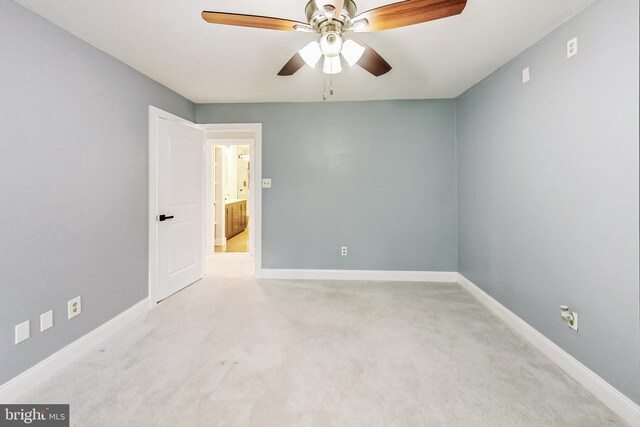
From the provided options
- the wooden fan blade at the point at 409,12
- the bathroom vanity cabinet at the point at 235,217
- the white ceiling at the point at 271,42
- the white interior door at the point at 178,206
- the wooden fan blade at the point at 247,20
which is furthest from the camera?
the bathroom vanity cabinet at the point at 235,217

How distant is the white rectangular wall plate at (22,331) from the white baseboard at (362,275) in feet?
7.51

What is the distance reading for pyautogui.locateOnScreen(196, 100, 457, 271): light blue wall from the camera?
11.7ft

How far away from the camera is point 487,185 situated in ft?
9.34

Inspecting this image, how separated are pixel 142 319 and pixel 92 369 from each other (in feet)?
2.46

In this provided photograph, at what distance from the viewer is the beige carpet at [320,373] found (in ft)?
4.90

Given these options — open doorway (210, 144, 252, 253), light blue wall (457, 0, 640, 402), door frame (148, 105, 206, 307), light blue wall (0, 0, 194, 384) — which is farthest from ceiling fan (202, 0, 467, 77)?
open doorway (210, 144, 252, 253)

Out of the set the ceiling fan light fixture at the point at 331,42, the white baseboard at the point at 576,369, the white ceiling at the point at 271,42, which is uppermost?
the white ceiling at the point at 271,42

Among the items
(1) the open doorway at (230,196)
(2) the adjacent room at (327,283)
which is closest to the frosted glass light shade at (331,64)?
(2) the adjacent room at (327,283)

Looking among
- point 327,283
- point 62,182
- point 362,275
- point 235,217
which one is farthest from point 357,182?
point 235,217

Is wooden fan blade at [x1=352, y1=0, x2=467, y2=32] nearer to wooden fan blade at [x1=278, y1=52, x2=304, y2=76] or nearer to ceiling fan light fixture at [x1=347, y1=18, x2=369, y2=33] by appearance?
ceiling fan light fixture at [x1=347, y1=18, x2=369, y2=33]

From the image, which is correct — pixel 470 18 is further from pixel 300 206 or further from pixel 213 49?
pixel 300 206

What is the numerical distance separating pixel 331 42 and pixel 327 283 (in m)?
2.76

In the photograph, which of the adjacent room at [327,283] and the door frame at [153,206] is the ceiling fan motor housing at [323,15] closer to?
the adjacent room at [327,283]

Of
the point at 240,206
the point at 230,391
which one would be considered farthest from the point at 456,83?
the point at 240,206
